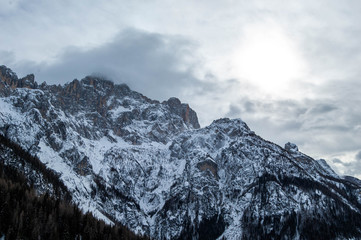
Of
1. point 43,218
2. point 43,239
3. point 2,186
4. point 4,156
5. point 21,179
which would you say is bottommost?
point 43,239

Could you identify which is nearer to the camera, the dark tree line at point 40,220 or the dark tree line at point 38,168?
the dark tree line at point 40,220

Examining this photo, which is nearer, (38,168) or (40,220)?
(40,220)

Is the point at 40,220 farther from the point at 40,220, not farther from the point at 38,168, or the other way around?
the point at 38,168

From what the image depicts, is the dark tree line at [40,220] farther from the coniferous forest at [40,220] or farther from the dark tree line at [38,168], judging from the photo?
the dark tree line at [38,168]

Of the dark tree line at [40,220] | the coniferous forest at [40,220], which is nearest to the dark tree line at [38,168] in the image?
the dark tree line at [40,220]

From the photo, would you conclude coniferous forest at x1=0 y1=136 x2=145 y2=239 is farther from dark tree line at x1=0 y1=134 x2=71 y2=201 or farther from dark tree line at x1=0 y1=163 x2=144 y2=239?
dark tree line at x1=0 y1=134 x2=71 y2=201

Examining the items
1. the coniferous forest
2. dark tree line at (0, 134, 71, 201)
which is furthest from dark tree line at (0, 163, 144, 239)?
dark tree line at (0, 134, 71, 201)

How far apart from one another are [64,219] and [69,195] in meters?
117

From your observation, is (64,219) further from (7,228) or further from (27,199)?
(7,228)

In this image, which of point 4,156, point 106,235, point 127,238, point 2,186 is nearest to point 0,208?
point 2,186

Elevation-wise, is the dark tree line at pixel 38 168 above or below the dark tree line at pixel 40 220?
above

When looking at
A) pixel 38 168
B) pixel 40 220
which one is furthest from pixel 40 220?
pixel 38 168

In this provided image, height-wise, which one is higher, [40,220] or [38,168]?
[38,168]

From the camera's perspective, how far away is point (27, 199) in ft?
246
